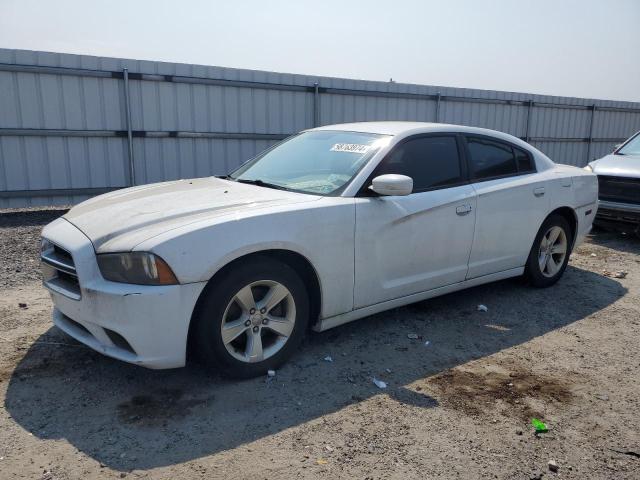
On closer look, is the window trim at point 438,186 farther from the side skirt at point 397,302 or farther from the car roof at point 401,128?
the side skirt at point 397,302

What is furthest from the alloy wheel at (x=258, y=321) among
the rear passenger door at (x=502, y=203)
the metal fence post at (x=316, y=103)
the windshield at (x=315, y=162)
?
the metal fence post at (x=316, y=103)

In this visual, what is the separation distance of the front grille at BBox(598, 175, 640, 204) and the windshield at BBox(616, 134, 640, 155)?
1.09 metres

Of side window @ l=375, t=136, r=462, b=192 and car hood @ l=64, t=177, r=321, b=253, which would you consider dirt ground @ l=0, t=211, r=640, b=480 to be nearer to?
car hood @ l=64, t=177, r=321, b=253

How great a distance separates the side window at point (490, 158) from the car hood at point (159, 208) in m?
1.76

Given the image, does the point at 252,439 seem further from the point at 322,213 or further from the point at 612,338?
the point at 612,338

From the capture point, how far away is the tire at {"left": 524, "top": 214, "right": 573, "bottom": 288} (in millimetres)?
5258

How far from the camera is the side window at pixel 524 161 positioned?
16.8 ft

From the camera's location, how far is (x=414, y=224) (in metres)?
4.05

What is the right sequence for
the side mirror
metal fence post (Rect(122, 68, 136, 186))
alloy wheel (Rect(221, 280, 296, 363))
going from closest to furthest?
alloy wheel (Rect(221, 280, 296, 363)) → the side mirror → metal fence post (Rect(122, 68, 136, 186))

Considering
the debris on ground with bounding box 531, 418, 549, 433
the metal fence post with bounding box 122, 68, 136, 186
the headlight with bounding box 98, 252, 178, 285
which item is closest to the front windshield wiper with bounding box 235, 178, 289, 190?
the headlight with bounding box 98, 252, 178, 285

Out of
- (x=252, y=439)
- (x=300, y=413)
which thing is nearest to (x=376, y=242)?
(x=300, y=413)

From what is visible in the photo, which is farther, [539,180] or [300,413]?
[539,180]

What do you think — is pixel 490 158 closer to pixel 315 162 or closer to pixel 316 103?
pixel 315 162

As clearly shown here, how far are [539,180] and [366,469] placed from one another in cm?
Answer: 353
